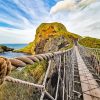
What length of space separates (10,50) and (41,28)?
5108 cm

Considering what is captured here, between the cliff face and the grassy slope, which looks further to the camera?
the cliff face

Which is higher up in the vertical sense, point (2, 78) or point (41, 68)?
point (2, 78)

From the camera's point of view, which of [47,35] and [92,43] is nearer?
[92,43]

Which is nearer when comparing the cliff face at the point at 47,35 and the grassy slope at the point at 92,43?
the grassy slope at the point at 92,43

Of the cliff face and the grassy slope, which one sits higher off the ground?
the cliff face

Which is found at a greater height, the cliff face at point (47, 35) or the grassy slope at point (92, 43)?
the cliff face at point (47, 35)

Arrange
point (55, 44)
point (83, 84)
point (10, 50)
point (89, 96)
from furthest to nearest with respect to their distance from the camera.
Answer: point (10, 50), point (55, 44), point (83, 84), point (89, 96)

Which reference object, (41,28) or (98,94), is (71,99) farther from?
(41,28)

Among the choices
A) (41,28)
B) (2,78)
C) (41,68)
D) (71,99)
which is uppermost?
(41,28)

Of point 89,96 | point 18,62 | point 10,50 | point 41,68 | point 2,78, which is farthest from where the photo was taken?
point 10,50

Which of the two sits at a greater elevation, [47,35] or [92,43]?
[47,35]

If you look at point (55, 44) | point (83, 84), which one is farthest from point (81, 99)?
point (55, 44)

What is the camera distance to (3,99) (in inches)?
327

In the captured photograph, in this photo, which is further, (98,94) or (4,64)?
(98,94)
